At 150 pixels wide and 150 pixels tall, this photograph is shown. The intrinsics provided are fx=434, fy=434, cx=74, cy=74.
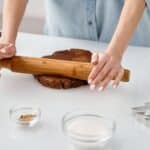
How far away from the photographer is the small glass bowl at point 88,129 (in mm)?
816

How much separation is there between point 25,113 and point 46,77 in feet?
0.54

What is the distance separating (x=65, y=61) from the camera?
43.4 inches

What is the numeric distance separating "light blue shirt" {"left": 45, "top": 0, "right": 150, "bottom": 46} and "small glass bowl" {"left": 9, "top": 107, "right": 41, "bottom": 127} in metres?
0.52

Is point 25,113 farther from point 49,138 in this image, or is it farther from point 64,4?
point 64,4

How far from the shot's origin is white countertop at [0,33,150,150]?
34.7 inches

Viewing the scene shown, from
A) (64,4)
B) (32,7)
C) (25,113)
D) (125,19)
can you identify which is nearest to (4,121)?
(25,113)

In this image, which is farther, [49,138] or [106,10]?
[106,10]

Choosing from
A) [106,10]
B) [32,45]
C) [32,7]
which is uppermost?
[106,10]

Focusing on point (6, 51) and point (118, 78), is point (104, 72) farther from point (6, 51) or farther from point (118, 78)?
point (6, 51)

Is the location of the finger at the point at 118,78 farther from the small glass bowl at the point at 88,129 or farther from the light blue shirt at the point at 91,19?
the light blue shirt at the point at 91,19

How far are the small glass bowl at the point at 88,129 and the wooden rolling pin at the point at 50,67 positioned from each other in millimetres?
180

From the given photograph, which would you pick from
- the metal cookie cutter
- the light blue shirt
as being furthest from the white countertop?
the light blue shirt

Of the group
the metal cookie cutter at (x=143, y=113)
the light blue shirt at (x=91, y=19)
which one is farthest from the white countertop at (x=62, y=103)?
the light blue shirt at (x=91, y=19)

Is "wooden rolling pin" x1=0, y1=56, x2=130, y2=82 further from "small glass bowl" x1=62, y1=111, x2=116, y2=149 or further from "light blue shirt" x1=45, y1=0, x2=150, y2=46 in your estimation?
"light blue shirt" x1=45, y1=0, x2=150, y2=46
